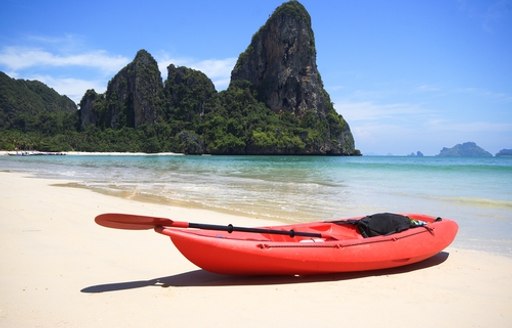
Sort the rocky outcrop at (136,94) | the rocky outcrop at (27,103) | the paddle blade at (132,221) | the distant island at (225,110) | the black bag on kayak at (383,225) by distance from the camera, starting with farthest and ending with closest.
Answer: the rocky outcrop at (27,103) → the rocky outcrop at (136,94) → the distant island at (225,110) → the black bag on kayak at (383,225) → the paddle blade at (132,221)

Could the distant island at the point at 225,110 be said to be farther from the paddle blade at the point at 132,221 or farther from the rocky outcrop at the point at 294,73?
the paddle blade at the point at 132,221

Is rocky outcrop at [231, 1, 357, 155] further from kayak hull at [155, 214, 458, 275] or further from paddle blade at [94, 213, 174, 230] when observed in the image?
paddle blade at [94, 213, 174, 230]

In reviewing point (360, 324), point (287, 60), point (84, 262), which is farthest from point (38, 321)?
point (287, 60)

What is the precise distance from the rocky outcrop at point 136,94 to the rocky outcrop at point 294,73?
2602 cm

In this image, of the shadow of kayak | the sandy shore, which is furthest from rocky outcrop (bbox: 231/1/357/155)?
the shadow of kayak

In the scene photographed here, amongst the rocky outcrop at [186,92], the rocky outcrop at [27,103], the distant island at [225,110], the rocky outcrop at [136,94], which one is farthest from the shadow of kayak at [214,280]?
the rocky outcrop at [27,103]

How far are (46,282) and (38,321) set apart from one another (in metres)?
0.89

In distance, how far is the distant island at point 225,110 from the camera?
283 feet

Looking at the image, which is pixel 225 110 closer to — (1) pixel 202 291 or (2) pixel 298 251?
(2) pixel 298 251

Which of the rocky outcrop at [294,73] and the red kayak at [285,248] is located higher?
the rocky outcrop at [294,73]

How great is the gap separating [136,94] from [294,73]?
1525 inches

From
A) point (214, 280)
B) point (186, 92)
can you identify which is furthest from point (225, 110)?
point (214, 280)

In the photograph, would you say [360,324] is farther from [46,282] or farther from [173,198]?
[173,198]

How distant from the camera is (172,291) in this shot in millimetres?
3600
